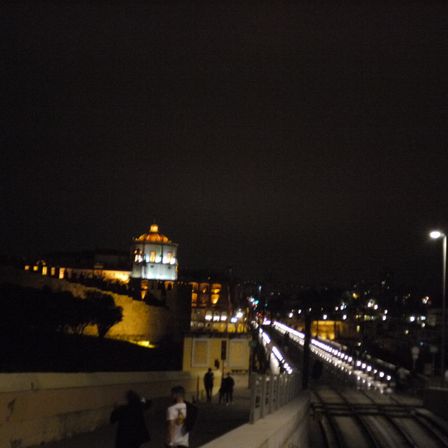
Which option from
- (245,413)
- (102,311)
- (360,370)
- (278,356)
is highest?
(102,311)

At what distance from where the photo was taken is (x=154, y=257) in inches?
7574

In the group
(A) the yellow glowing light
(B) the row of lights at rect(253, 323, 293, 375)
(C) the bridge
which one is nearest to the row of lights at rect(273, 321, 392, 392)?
(C) the bridge

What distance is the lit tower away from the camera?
18738 cm

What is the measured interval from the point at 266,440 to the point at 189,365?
3521cm

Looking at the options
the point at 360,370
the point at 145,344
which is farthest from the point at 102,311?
the point at 360,370

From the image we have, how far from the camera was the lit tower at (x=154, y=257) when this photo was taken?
18738 cm

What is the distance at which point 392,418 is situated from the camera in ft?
107

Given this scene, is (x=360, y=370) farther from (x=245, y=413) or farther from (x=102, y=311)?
(x=102, y=311)

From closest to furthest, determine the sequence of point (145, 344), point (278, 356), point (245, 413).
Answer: point (245, 413), point (278, 356), point (145, 344)

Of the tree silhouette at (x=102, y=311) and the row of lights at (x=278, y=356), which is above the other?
the tree silhouette at (x=102, y=311)

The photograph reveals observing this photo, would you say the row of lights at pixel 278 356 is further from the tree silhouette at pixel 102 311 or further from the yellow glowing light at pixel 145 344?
the tree silhouette at pixel 102 311

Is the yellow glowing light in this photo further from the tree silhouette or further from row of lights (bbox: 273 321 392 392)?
row of lights (bbox: 273 321 392 392)

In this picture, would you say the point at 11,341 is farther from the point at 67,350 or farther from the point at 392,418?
the point at 392,418


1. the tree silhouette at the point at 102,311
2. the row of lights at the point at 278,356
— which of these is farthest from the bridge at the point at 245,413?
the tree silhouette at the point at 102,311
